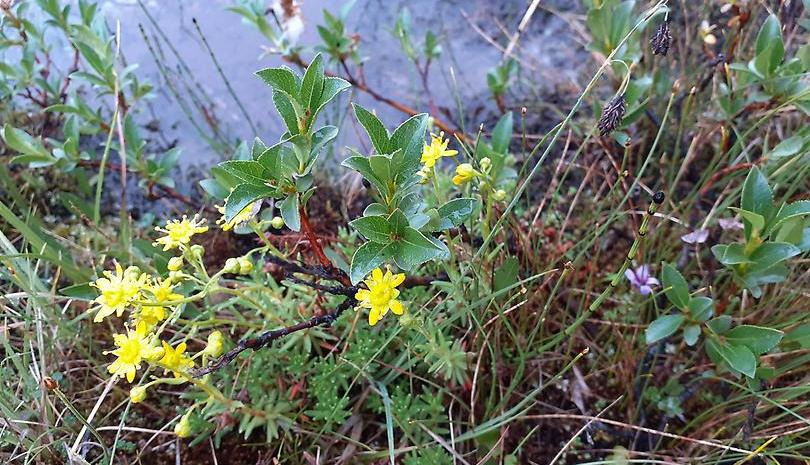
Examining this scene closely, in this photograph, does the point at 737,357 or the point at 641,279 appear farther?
the point at 641,279

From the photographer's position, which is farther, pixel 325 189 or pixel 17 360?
pixel 325 189

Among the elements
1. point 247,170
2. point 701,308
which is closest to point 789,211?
point 701,308

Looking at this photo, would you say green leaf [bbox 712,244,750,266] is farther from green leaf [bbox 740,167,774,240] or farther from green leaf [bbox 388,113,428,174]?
green leaf [bbox 388,113,428,174]

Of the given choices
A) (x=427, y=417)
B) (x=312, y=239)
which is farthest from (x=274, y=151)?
(x=427, y=417)

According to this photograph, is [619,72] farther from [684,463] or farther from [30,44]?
[30,44]

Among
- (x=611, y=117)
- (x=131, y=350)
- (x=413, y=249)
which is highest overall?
(x=611, y=117)

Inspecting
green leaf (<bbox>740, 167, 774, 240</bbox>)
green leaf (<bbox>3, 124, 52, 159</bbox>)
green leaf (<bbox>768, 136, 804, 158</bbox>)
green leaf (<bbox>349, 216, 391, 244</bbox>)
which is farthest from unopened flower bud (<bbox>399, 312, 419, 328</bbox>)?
green leaf (<bbox>3, 124, 52, 159</bbox>)

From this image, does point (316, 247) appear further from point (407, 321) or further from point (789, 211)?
point (789, 211)
